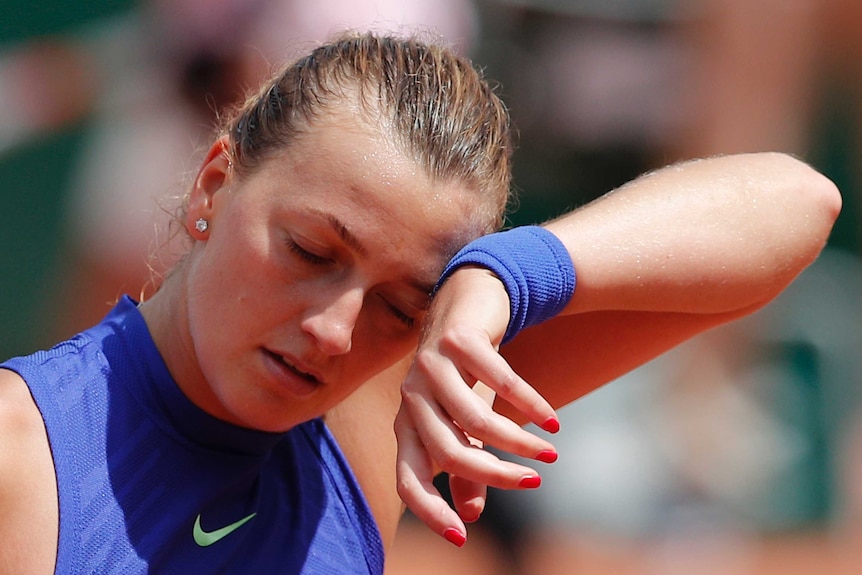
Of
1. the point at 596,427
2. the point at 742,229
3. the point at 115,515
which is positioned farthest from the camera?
the point at 596,427

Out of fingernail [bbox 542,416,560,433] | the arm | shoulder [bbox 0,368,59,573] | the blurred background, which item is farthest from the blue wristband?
the blurred background

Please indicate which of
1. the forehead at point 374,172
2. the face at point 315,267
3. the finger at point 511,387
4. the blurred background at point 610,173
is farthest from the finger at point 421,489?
the blurred background at point 610,173

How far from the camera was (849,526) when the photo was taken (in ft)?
17.7

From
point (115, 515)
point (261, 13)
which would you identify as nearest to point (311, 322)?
point (115, 515)

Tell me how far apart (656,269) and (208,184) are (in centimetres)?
72

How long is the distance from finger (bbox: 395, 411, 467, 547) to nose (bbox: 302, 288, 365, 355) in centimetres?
20

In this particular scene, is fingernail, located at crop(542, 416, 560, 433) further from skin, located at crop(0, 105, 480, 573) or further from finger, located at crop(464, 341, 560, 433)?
skin, located at crop(0, 105, 480, 573)

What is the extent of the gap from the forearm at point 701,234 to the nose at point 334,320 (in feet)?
1.19

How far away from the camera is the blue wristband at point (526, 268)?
1.62 meters

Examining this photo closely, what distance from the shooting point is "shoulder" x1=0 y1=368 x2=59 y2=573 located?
1.48 m

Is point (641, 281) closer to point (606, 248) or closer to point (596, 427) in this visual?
point (606, 248)

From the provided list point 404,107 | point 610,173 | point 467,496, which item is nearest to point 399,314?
point 404,107

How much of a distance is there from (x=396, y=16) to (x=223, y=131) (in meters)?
2.03

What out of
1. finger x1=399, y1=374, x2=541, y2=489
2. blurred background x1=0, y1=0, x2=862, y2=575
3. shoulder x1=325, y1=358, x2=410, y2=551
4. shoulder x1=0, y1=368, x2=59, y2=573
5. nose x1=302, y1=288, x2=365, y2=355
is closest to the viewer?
finger x1=399, y1=374, x2=541, y2=489
